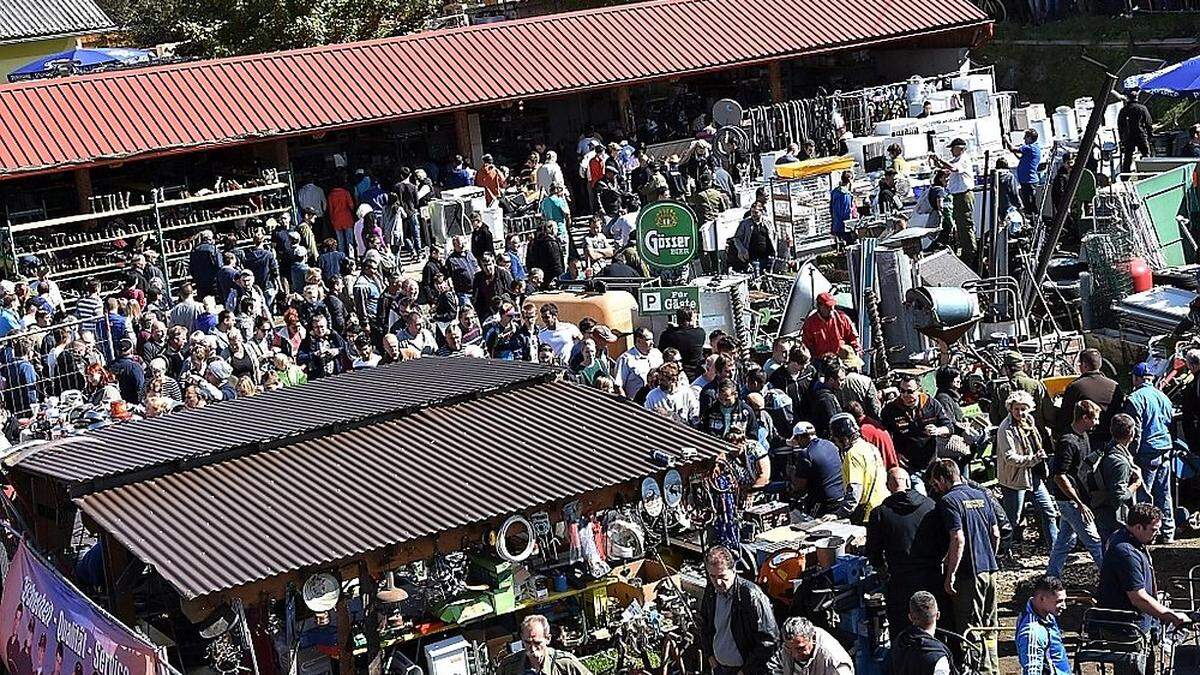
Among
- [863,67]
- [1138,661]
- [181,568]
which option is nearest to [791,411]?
[1138,661]

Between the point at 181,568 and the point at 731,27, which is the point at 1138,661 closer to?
the point at 181,568

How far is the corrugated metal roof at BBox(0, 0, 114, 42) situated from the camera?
38094 mm

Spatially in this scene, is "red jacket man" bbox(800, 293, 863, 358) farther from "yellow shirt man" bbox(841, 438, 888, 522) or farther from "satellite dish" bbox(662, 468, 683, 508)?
"satellite dish" bbox(662, 468, 683, 508)

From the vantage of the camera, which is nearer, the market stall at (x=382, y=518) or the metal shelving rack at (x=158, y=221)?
the market stall at (x=382, y=518)

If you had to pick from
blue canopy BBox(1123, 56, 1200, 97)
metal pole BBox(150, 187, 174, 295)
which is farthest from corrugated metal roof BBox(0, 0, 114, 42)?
blue canopy BBox(1123, 56, 1200, 97)

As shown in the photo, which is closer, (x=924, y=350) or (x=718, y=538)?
(x=718, y=538)

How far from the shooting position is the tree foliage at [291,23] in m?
39.6

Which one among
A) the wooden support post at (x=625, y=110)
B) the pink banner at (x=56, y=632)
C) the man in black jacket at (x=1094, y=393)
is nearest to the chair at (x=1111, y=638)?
the man in black jacket at (x=1094, y=393)

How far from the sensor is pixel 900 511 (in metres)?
10.6

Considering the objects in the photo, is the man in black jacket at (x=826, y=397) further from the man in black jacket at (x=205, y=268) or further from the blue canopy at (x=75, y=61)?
the blue canopy at (x=75, y=61)

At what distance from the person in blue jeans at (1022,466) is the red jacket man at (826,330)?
4.00m

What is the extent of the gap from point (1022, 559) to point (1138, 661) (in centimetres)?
328

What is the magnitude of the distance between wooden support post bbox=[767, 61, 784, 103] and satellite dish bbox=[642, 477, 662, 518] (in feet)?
73.5

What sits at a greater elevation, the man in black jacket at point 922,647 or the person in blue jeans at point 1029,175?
the person in blue jeans at point 1029,175
